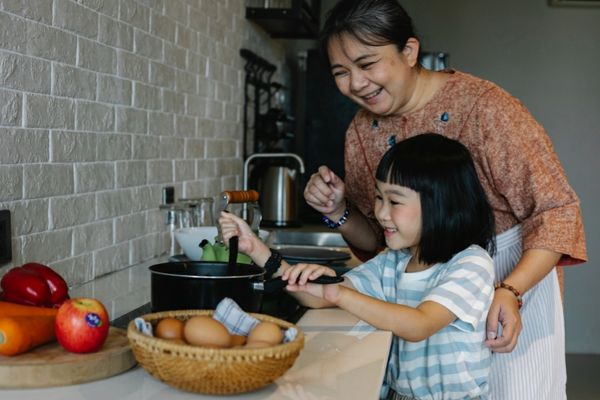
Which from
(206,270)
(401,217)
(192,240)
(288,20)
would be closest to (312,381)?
(206,270)

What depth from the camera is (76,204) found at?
199 cm

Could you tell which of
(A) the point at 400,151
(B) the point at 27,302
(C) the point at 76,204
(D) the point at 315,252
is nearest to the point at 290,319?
(A) the point at 400,151

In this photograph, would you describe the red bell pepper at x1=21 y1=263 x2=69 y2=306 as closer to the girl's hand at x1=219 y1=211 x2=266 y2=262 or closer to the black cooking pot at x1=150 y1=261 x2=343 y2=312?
the black cooking pot at x1=150 y1=261 x2=343 y2=312

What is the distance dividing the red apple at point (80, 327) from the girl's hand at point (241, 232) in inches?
17.9

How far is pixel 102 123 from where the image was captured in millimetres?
2119

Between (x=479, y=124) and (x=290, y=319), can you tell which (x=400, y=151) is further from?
(x=290, y=319)

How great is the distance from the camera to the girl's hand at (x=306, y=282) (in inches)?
54.8

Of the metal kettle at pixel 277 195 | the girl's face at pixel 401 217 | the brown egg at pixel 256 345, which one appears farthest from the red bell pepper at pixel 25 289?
the metal kettle at pixel 277 195

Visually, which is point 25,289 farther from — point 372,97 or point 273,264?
point 372,97

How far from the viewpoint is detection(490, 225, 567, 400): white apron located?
1844 millimetres

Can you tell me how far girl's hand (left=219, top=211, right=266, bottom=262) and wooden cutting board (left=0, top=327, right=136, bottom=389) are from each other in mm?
434

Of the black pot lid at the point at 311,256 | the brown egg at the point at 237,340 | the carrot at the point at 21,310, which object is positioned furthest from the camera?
the black pot lid at the point at 311,256

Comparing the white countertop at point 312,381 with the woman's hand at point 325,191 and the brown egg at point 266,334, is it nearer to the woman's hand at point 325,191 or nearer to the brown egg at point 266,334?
the brown egg at point 266,334

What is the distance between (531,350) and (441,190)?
1.58 ft
